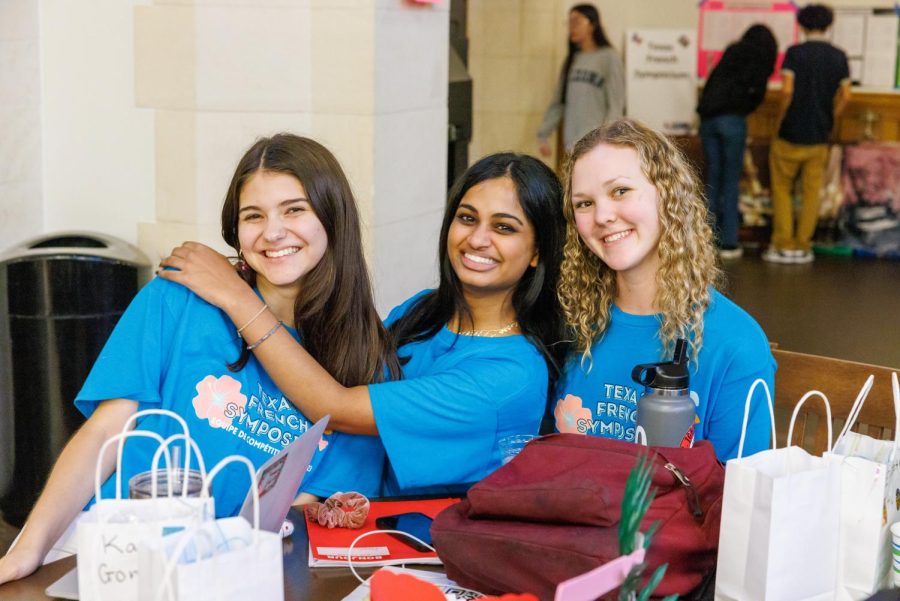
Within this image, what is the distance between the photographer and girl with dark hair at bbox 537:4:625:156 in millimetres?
8250

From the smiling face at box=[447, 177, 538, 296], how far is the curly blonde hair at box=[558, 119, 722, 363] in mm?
91

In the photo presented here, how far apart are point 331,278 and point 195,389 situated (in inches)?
13.2

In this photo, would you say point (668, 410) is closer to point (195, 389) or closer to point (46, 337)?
point (195, 389)

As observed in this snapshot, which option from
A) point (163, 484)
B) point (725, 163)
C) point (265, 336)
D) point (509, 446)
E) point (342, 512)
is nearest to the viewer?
point (163, 484)

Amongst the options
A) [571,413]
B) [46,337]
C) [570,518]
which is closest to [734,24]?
[46,337]

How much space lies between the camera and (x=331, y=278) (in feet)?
7.17

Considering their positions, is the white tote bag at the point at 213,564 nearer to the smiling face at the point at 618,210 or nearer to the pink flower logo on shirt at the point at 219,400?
the pink flower logo on shirt at the point at 219,400

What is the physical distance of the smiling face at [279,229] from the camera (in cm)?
213

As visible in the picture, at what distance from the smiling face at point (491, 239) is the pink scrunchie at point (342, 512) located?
1.71 ft

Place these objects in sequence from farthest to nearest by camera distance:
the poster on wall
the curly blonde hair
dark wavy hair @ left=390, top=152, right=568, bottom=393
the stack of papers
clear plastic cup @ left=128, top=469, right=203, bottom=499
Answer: the poster on wall → dark wavy hair @ left=390, top=152, right=568, bottom=393 → the curly blonde hair → the stack of papers → clear plastic cup @ left=128, top=469, right=203, bottom=499

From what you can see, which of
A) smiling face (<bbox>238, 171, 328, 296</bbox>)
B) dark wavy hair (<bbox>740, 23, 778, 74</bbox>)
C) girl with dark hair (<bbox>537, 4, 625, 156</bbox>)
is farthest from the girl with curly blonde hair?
dark wavy hair (<bbox>740, 23, 778, 74</bbox>)

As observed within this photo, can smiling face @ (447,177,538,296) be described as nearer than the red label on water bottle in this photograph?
No

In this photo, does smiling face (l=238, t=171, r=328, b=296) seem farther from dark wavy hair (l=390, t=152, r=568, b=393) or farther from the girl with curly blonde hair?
the girl with curly blonde hair

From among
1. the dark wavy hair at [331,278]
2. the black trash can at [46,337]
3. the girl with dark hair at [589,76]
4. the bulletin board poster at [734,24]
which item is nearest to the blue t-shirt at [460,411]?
the dark wavy hair at [331,278]
